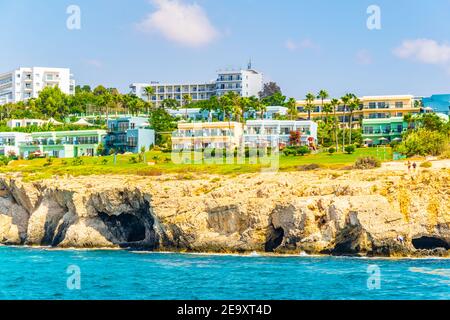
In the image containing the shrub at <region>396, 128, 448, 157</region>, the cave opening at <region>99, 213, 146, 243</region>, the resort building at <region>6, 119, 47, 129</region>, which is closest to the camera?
the cave opening at <region>99, 213, 146, 243</region>

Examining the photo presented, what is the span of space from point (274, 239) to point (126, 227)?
16.5 m

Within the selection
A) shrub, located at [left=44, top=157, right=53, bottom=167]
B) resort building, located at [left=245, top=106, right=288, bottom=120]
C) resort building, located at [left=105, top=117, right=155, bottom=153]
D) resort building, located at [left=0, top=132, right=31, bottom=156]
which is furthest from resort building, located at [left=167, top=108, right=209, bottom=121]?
shrub, located at [left=44, top=157, right=53, bottom=167]

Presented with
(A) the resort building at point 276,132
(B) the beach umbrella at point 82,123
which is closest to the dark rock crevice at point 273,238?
(A) the resort building at point 276,132

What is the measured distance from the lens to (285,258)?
60062 mm

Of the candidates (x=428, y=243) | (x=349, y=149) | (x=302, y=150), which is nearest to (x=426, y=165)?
(x=428, y=243)

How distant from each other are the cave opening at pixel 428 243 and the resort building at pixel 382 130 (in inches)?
2268

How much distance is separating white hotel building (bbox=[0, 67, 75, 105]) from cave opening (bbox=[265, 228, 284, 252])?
130 meters

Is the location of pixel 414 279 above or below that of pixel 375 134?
below

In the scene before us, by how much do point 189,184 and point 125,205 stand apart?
6.34 meters

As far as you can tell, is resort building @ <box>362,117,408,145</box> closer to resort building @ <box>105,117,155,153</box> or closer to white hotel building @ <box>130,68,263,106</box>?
resort building @ <box>105,117,155,153</box>

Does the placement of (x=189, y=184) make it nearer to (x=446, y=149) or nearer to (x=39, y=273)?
(x=39, y=273)

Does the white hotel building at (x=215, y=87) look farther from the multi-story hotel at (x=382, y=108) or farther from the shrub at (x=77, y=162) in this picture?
the shrub at (x=77, y=162)

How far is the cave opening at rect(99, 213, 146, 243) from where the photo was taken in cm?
7369

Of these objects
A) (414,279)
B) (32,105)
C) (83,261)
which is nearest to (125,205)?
(83,261)
